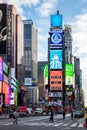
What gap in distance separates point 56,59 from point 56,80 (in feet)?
41.5

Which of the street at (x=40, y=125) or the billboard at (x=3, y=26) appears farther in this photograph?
the billboard at (x=3, y=26)

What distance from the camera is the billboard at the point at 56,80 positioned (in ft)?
599

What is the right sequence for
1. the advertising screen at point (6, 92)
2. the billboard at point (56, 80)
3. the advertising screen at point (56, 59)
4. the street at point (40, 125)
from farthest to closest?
the billboard at point (56, 80)
the advertising screen at point (56, 59)
the advertising screen at point (6, 92)
the street at point (40, 125)

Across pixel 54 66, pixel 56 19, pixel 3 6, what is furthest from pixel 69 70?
pixel 3 6

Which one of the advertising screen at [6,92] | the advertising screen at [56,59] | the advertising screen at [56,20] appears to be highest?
the advertising screen at [56,20]

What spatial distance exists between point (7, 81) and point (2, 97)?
18.0 m

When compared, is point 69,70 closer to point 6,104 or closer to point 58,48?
point 58,48

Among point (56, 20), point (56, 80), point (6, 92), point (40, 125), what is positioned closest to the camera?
point (40, 125)

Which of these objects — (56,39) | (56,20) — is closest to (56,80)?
(56,39)

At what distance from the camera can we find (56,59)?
177m

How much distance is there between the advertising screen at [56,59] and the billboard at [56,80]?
3222mm

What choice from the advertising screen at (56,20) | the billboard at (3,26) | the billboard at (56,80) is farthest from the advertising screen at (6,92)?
the advertising screen at (56,20)

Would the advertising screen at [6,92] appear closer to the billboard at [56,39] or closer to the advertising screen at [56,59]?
the advertising screen at [56,59]

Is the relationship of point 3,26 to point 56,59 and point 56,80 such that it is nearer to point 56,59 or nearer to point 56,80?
point 56,59
